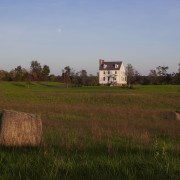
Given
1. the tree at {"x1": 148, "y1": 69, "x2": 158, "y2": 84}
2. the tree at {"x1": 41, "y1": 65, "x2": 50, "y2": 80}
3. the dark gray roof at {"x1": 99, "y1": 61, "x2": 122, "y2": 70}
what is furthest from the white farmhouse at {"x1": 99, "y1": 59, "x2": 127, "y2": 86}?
the tree at {"x1": 41, "y1": 65, "x2": 50, "y2": 80}

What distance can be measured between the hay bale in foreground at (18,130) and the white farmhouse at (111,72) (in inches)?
5033

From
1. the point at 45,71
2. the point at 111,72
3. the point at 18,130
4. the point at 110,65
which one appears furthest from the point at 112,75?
the point at 18,130

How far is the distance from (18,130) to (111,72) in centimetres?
13213

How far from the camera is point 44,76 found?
509 feet

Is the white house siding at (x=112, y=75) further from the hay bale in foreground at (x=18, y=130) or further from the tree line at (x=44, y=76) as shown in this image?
the hay bale in foreground at (x=18, y=130)

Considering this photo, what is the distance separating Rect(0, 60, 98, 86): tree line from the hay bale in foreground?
10543 centimetres

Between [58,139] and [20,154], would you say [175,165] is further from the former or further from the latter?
[58,139]

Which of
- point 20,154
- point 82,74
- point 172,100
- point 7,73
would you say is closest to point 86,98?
point 172,100

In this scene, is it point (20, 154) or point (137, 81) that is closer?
point (20, 154)

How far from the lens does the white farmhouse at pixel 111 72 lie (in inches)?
5502

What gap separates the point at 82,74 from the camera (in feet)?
426

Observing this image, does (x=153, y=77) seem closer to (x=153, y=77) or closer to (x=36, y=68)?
(x=153, y=77)

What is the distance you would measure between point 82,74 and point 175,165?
Answer: 122 m

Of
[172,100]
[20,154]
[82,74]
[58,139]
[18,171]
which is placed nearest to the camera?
[18,171]
